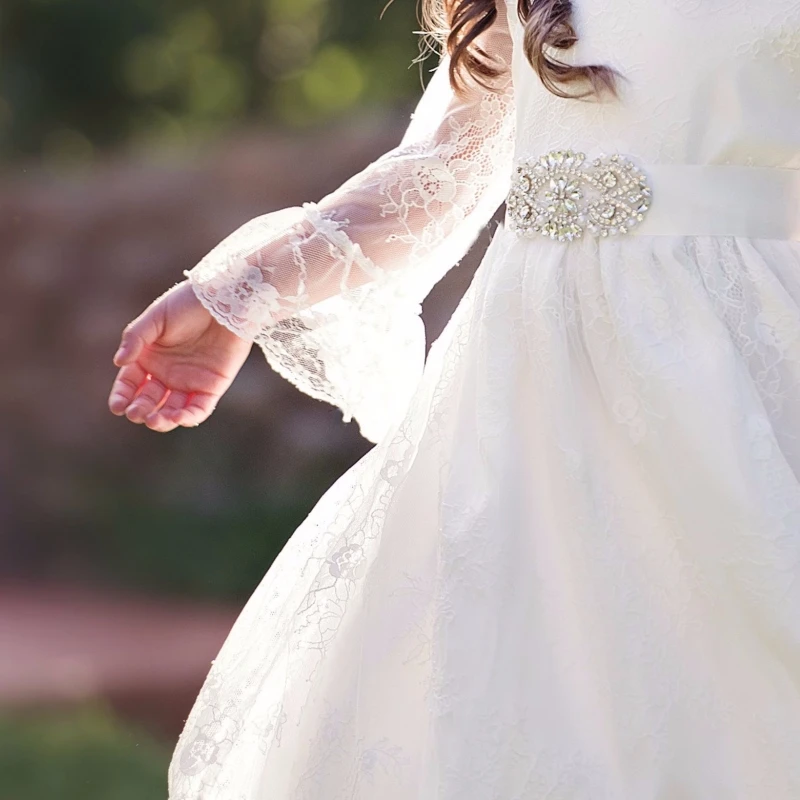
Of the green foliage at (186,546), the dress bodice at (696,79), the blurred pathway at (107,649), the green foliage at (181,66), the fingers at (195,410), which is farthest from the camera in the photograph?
the green foliage at (181,66)

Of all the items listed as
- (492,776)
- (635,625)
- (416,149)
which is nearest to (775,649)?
(635,625)

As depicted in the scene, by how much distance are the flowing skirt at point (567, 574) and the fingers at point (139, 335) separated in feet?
0.66

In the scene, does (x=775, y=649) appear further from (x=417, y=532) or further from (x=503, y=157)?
(x=503, y=157)

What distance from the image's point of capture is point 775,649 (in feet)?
2.12

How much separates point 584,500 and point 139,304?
253 centimetres

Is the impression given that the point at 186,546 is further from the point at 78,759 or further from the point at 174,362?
the point at 174,362

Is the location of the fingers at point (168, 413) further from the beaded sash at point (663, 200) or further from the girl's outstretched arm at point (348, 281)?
the beaded sash at point (663, 200)

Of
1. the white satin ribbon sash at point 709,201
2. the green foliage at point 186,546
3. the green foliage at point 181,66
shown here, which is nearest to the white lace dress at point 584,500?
the white satin ribbon sash at point 709,201

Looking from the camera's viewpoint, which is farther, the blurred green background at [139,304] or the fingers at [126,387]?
the blurred green background at [139,304]

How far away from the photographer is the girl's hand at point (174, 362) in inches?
32.9

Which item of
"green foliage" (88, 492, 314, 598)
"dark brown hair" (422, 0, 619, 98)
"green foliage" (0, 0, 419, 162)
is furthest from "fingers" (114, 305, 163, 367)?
"green foliage" (0, 0, 419, 162)

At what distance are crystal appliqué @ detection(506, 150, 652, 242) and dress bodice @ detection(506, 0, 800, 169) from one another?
Result: 2 centimetres

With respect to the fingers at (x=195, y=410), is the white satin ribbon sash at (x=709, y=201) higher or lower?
higher

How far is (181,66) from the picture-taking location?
343cm
